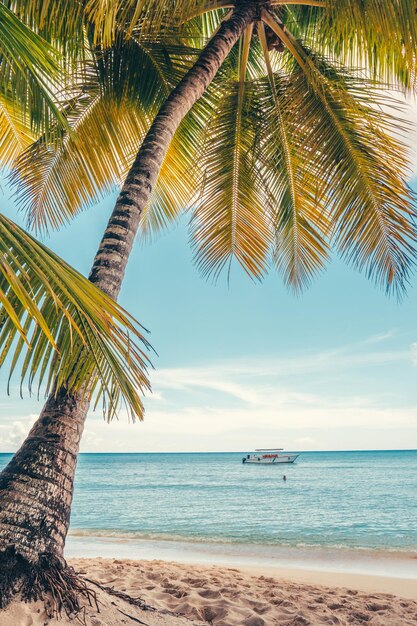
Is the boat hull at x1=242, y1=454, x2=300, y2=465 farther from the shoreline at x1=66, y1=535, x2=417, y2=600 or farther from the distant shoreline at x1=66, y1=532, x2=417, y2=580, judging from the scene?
the shoreline at x1=66, y1=535, x2=417, y2=600

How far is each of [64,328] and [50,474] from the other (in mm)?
931

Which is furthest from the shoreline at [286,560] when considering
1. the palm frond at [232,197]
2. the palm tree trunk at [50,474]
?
the palm tree trunk at [50,474]

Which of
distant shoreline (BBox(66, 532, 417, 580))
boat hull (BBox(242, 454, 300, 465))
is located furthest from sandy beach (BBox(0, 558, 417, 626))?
boat hull (BBox(242, 454, 300, 465))

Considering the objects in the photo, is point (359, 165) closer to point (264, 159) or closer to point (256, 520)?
point (264, 159)

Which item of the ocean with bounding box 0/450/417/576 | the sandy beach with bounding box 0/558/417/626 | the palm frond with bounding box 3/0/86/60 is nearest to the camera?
the sandy beach with bounding box 0/558/417/626

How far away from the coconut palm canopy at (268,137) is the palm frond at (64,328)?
2.91m

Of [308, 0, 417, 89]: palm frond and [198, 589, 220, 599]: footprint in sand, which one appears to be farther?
[198, 589, 220, 599]: footprint in sand

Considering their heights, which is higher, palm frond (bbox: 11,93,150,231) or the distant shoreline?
palm frond (bbox: 11,93,150,231)

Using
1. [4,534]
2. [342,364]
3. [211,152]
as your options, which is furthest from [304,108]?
[342,364]

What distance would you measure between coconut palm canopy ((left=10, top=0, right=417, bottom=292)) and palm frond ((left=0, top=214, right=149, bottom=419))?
2910 mm

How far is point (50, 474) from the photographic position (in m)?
3.01

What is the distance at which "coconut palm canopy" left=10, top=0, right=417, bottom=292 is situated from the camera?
5.55 m

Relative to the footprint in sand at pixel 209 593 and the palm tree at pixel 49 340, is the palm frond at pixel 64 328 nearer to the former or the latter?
the palm tree at pixel 49 340

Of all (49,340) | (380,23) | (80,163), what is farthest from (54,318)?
(80,163)
